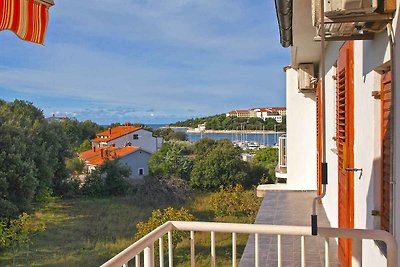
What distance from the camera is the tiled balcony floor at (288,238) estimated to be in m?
3.57

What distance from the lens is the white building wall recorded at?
25.0 feet

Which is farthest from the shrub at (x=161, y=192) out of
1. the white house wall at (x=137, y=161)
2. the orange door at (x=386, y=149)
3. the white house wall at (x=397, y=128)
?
the white house wall at (x=397, y=128)

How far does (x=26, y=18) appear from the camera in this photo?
1772 mm

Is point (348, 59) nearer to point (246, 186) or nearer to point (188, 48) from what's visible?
point (246, 186)

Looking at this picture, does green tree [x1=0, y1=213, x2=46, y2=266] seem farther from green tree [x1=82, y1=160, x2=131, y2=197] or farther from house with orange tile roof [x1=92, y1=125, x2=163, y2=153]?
house with orange tile roof [x1=92, y1=125, x2=163, y2=153]

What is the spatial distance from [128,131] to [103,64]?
9.51 meters

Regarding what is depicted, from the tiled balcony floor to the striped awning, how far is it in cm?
239

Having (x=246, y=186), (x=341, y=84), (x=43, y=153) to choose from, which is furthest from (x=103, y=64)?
(x=341, y=84)

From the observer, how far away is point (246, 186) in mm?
21453

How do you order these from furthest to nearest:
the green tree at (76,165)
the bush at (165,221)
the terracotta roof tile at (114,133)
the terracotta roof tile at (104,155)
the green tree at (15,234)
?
the terracotta roof tile at (114,133)
the terracotta roof tile at (104,155)
the green tree at (76,165)
the green tree at (15,234)
the bush at (165,221)

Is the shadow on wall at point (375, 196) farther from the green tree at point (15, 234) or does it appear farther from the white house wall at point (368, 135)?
the green tree at point (15, 234)

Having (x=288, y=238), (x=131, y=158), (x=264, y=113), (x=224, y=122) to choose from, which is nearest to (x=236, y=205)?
(x=264, y=113)

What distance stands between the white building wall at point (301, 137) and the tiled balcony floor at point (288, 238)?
0.48m

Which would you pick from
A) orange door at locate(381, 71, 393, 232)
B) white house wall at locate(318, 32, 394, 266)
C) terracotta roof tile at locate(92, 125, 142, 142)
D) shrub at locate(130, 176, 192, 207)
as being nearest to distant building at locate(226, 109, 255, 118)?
shrub at locate(130, 176, 192, 207)
